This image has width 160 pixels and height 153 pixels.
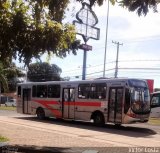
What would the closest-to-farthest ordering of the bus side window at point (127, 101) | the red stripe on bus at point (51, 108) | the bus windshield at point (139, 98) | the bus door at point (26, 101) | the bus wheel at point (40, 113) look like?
the bus side window at point (127, 101) < the bus windshield at point (139, 98) < the red stripe on bus at point (51, 108) < the bus wheel at point (40, 113) < the bus door at point (26, 101)

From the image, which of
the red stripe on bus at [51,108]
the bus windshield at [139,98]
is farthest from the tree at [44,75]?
the bus windshield at [139,98]

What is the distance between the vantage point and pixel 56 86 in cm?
2733

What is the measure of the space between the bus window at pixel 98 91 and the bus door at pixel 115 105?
0.61 metres

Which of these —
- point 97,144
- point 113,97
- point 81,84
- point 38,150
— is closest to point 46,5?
point 38,150

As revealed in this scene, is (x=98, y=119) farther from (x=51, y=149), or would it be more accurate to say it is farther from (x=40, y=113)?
(x=51, y=149)

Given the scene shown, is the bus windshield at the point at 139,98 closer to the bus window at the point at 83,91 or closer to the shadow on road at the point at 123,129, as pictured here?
the shadow on road at the point at 123,129

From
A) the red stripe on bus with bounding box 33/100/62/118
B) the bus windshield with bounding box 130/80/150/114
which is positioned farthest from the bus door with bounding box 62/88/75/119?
the bus windshield with bounding box 130/80/150/114

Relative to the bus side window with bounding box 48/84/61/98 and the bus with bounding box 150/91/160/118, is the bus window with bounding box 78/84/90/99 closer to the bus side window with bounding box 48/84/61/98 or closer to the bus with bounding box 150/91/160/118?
the bus side window with bounding box 48/84/61/98

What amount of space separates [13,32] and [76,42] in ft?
7.31

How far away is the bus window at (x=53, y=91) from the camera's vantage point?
27139 millimetres

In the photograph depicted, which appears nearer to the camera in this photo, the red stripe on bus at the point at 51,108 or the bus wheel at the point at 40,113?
the red stripe on bus at the point at 51,108

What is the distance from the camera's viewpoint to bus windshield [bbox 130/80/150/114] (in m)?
21.8

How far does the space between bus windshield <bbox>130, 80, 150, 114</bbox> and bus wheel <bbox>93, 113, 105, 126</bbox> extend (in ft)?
7.67

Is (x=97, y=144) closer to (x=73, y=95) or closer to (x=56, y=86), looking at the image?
(x=73, y=95)
